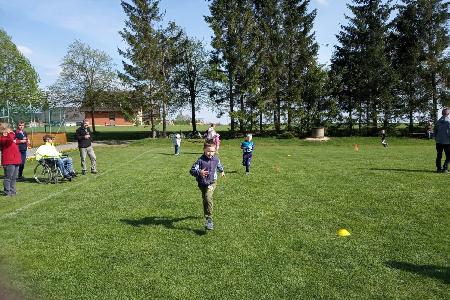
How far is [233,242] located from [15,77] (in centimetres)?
6632

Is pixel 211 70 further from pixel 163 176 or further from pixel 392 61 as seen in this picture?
pixel 163 176

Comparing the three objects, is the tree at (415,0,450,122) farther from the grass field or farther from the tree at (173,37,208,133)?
the grass field

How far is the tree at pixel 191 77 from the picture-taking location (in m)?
56.4

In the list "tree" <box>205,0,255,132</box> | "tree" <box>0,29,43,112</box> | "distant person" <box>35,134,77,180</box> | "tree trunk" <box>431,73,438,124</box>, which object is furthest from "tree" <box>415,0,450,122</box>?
"tree" <box>0,29,43,112</box>

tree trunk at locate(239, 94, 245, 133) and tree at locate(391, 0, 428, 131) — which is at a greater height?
tree at locate(391, 0, 428, 131)

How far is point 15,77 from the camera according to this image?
63.8 metres

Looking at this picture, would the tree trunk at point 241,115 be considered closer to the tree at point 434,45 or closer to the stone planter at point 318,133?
the stone planter at point 318,133

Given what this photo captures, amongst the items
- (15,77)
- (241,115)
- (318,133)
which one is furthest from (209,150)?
(15,77)

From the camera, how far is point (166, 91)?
48531 mm

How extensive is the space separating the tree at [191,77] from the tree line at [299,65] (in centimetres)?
465

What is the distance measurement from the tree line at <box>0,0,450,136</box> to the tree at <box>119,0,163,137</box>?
0.11 metres

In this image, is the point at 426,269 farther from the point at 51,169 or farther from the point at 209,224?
the point at 51,169

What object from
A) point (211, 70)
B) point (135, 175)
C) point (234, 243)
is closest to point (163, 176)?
point (135, 175)

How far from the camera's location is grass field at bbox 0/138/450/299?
5.61 meters
